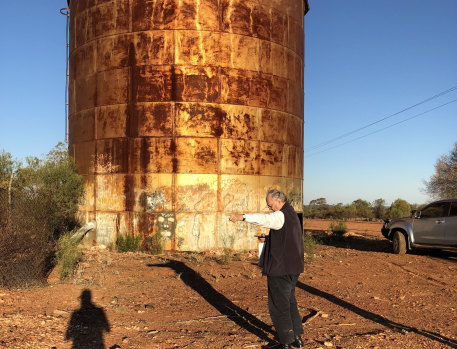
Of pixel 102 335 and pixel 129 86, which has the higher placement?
pixel 129 86

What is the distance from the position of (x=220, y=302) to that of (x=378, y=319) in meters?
2.61

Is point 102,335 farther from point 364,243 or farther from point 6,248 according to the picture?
point 364,243

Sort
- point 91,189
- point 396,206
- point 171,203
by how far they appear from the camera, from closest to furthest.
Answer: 1. point 171,203
2. point 91,189
3. point 396,206

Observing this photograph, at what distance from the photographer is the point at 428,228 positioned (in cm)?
1332

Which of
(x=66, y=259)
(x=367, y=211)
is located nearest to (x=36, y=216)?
(x=66, y=259)

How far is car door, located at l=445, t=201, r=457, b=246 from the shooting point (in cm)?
1260

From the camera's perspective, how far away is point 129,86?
1308cm

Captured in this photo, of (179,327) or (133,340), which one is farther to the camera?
(179,327)

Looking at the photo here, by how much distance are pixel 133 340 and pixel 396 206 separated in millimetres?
41759

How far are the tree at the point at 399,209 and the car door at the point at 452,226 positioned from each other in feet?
86.6

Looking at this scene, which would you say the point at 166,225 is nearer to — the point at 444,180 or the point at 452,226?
the point at 452,226

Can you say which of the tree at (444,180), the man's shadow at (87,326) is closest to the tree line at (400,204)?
the tree at (444,180)

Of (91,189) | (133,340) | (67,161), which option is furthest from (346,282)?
(67,161)

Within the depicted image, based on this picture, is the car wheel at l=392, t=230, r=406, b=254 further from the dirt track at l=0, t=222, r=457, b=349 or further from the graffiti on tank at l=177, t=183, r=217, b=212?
the graffiti on tank at l=177, t=183, r=217, b=212
